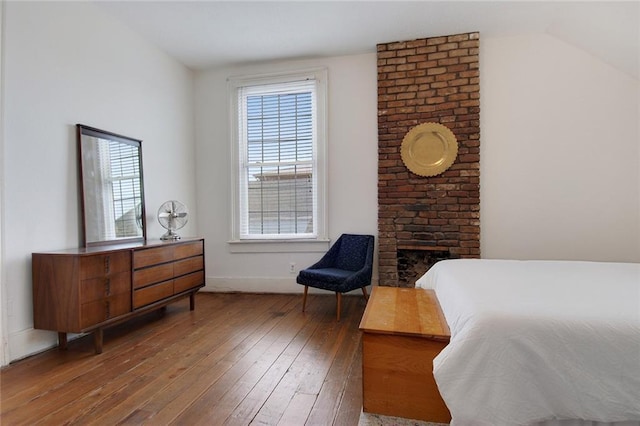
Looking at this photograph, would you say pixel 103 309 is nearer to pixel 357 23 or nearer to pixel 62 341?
pixel 62 341

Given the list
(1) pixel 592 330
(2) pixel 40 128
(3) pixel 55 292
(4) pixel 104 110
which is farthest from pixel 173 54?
(1) pixel 592 330

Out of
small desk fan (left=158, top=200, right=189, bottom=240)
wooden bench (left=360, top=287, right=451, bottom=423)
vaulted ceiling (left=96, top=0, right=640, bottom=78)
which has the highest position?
vaulted ceiling (left=96, top=0, right=640, bottom=78)

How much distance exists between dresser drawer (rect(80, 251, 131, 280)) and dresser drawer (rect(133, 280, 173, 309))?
9.5 inches

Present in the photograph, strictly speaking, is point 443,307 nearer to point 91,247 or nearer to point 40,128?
point 91,247

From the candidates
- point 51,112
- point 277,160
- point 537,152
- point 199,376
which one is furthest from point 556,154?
point 51,112

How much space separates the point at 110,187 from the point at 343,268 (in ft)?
7.89

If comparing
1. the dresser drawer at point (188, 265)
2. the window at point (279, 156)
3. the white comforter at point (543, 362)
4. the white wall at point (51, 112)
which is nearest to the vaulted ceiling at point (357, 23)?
the white wall at point (51, 112)

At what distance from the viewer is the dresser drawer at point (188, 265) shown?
3055 mm

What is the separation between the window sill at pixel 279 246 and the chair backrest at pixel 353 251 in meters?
0.25

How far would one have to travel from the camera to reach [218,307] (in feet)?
11.4

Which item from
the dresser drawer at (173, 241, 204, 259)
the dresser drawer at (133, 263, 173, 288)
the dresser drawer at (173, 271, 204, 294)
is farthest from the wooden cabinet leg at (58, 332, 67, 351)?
the dresser drawer at (173, 241, 204, 259)

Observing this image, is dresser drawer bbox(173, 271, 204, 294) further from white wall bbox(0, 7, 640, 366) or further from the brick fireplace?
the brick fireplace

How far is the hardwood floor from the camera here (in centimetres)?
160

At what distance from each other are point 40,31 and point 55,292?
1.90 m
